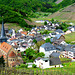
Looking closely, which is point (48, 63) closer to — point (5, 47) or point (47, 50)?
point (47, 50)

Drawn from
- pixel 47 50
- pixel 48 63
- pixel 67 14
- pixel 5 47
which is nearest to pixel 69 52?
pixel 47 50

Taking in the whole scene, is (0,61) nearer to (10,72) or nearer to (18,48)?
(10,72)

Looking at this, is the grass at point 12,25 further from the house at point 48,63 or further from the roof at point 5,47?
the house at point 48,63

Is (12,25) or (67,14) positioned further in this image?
(67,14)

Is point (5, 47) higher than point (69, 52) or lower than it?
higher

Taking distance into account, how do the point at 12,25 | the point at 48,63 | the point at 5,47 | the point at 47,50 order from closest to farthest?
the point at 48,63 → the point at 5,47 → the point at 47,50 → the point at 12,25

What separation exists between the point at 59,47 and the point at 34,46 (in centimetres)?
626

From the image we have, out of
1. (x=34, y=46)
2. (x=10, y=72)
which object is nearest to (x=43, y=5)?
(x=34, y=46)

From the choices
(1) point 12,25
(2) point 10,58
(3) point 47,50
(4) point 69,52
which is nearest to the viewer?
(2) point 10,58

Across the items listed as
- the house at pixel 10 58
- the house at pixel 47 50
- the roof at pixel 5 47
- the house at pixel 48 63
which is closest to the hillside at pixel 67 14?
the house at pixel 47 50

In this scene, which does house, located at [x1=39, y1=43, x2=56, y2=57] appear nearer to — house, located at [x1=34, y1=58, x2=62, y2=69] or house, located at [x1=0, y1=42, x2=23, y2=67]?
house, located at [x1=34, y1=58, x2=62, y2=69]

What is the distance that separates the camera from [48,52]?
35.0 metres

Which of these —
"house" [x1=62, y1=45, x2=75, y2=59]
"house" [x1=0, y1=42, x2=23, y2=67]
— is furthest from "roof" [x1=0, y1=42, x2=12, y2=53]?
"house" [x1=62, y1=45, x2=75, y2=59]

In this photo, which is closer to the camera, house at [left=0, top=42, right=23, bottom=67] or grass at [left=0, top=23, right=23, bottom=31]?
house at [left=0, top=42, right=23, bottom=67]
